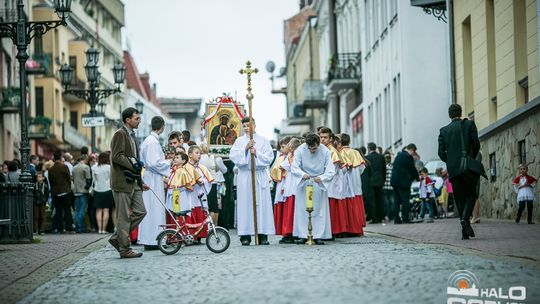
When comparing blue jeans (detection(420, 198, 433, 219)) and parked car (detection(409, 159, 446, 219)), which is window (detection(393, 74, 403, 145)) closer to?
parked car (detection(409, 159, 446, 219))

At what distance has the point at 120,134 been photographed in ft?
57.0

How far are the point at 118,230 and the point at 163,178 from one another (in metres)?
3.32

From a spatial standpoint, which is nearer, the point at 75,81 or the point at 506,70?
the point at 506,70

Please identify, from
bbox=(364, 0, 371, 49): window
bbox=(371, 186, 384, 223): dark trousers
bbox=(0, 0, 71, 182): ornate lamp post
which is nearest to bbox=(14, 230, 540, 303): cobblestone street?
bbox=(0, 0, 71, 182): ornate lamp post

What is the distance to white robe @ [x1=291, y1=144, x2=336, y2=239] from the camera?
20062mm

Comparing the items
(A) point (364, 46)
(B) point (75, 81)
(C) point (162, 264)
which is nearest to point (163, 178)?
(C) point (162, 264)

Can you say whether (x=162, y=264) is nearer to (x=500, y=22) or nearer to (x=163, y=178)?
(x=163, y=178)

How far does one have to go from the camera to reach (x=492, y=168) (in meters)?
30.0

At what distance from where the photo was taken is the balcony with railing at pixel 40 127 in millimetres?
63969

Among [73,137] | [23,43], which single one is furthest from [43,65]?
[23,43]

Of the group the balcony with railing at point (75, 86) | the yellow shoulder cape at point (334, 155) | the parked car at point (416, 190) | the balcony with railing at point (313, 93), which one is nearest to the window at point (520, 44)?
the parked car at point (416, 190)

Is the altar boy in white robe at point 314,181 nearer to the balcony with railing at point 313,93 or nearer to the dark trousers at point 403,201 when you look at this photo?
the dark trousers at point 403,201

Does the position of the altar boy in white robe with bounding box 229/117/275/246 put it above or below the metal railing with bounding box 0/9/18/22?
below

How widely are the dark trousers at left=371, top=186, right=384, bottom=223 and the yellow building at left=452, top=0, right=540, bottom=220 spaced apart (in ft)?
7.77
